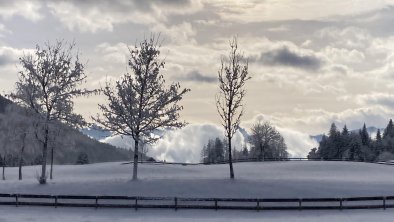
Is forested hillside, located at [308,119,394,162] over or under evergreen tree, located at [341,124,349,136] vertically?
under

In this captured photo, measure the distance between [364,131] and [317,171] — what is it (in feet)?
309

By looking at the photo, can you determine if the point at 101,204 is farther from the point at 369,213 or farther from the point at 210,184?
the point at 369,213

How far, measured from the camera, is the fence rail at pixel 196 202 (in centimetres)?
3759

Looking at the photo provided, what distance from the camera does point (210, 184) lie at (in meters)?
45.7

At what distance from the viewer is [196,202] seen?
39.8 meters

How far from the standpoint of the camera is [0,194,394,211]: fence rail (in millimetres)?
37594

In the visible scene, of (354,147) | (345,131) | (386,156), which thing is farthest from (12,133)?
(386,156)

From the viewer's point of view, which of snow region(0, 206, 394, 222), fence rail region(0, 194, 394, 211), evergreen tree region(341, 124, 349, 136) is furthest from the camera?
evergreen tree region(341, 124, 349, 136)

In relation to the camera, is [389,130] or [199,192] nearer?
[199,192]

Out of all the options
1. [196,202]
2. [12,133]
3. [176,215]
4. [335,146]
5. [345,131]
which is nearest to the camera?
[176,215]

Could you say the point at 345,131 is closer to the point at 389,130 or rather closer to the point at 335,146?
the point at 335,146

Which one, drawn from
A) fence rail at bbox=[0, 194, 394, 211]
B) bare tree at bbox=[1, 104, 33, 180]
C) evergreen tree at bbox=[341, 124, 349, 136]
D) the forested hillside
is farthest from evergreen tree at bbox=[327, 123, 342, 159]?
fence rail at bbox=[0, 194, 394, 211]

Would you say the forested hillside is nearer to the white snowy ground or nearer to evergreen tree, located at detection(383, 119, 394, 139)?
evergreen tree, located at detection(383, 119, 394, 139)

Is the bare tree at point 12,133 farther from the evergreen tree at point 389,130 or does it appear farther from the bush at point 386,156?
the evergreen tree at point 389,130
